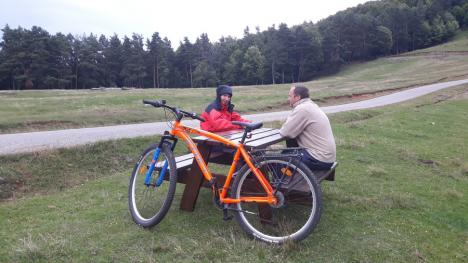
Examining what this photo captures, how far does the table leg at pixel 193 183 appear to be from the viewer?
5676 millimetres

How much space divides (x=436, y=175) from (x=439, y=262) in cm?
494

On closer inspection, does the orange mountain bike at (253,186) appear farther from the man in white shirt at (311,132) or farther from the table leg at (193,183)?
the man in white shirt at (311,132)

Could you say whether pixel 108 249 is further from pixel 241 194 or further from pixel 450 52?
pixel 450 52

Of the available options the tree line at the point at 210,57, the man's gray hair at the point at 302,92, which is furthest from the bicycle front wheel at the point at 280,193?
the tree line at the point at 210,57

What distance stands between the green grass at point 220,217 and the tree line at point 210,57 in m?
76.2

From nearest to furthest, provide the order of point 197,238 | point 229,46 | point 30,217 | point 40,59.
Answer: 1. point 197,238
2. point 30,217
3. point 40,59
4. point 229,46

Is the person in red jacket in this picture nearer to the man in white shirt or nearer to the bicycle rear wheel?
the bicycle rear wheel

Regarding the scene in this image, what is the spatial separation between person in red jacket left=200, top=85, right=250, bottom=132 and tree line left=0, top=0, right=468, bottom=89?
79.3 meters

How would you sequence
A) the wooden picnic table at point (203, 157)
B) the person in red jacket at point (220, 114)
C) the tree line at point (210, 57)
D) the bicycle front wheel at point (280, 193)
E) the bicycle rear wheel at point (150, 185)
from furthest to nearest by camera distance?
1. the tree line at point (210, 57)
2. the person in red jacket at point (220, 114)
3. the wooden picnic table at point (203, 157)
4. the bicycle rear wheel at point (150, 185)
5. the bicycle front wheel at point (280, 193)

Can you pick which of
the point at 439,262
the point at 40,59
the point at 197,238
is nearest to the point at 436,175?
the point at 439,262

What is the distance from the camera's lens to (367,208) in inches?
248

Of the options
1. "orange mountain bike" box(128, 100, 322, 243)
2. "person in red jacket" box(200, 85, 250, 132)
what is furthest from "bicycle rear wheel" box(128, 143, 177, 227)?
"person in red jacket" box(200, 85, 250, 132)

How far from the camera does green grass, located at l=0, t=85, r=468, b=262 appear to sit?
466 cm

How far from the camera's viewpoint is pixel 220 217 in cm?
584
